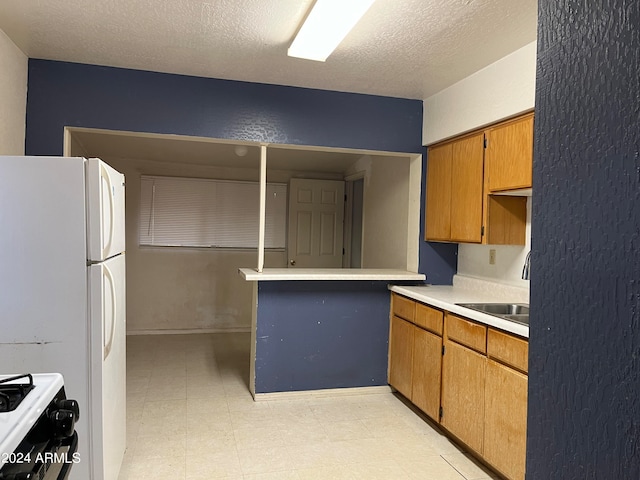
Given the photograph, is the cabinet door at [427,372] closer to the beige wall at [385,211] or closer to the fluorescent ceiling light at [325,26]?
the beige wall at [385,211]

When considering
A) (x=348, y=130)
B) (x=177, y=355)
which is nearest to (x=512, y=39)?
(x=348, y=130)

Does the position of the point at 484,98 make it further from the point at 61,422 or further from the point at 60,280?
the point at 61,422

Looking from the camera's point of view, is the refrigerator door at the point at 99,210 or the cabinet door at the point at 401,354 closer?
the refrigerator door at the point at 99,210

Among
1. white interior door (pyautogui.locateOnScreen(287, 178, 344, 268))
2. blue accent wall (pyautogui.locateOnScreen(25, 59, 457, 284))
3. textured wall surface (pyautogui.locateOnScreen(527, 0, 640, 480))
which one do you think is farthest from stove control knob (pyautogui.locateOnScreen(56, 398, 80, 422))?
white interior door (pyautogui.locateOnScreen(287, 178, 344, 268))

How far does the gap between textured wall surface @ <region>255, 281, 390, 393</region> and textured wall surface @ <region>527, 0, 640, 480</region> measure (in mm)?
2639

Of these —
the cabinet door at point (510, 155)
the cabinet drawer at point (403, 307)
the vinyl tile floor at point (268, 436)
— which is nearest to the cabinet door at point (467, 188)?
the cabinet door at point (510, 155)

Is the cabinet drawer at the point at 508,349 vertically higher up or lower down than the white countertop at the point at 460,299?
lower down

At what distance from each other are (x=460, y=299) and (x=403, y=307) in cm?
57

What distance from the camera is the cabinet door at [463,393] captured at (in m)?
2.45

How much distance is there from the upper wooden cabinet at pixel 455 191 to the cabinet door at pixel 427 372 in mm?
723

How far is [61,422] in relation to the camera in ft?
3.66

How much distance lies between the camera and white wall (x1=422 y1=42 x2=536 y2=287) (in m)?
2.54

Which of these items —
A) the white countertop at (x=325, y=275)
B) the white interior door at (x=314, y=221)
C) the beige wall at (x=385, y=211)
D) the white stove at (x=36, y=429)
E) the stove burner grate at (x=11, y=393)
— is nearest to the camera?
the white stove at (x=36, y=429)

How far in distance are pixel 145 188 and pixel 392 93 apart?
3.24 metres
